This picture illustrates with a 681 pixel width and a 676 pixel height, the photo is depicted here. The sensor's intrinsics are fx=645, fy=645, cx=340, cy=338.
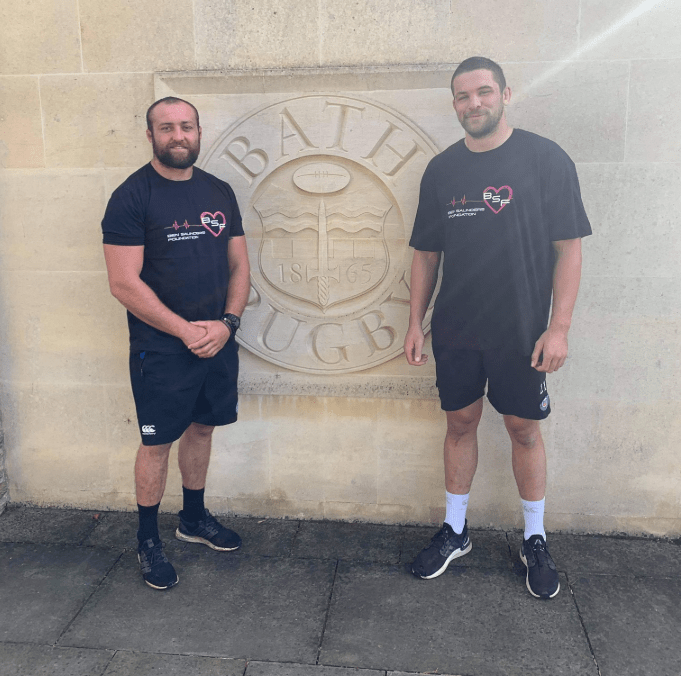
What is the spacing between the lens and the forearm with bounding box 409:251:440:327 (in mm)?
3062

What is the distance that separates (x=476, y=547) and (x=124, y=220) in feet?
7.72

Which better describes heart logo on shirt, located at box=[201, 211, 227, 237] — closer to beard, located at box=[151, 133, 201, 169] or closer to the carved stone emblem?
beard, located at box=[151, 133, 201, 169]

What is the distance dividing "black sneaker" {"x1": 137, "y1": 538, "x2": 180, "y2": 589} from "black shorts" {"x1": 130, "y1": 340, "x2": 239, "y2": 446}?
52 cm

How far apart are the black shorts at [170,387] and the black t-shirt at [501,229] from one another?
114 centimetres

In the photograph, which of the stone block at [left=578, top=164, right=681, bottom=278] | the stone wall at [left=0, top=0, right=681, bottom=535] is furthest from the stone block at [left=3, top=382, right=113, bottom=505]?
the stone block at [left=578, top=164, right=681, bottom=278]

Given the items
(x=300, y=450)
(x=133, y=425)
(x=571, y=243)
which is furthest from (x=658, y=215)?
(x=133, y=425)

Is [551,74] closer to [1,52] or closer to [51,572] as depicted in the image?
[1,52]

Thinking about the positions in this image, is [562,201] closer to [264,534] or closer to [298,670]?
[298,670]

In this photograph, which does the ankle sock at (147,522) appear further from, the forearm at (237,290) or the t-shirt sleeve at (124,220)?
the t-shirt sleeve at (124,220)

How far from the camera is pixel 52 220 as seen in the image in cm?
354

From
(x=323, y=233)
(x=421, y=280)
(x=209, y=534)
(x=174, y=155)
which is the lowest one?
(x=209, y=534)

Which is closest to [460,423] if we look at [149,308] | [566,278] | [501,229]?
[566,278]

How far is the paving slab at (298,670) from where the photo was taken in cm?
246

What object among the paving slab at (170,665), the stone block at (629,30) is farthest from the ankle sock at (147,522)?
the stone block at (629,30)
